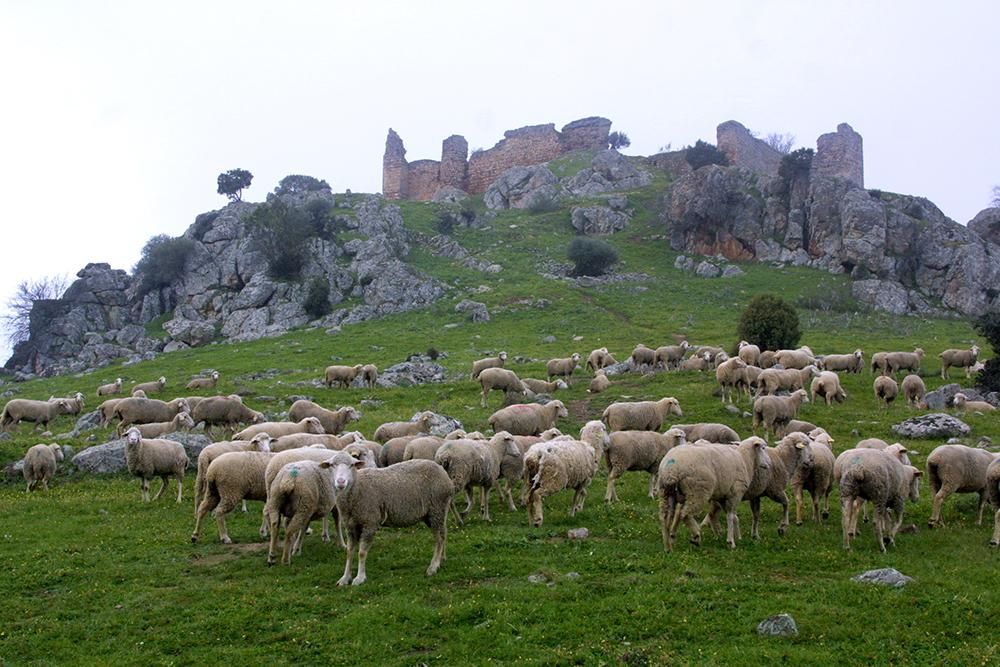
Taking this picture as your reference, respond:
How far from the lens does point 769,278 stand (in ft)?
235

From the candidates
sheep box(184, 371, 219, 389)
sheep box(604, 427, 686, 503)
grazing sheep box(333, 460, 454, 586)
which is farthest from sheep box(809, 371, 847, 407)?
sheep box(184, 371, 219, 389)

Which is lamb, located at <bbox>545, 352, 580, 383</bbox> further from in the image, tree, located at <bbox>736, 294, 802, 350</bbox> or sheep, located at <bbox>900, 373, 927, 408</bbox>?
sheep, located at <bbox>900, 373, 927, 408</bbox>

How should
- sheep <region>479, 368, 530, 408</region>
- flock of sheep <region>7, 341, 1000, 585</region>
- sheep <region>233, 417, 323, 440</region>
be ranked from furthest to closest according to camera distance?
1. sheep <region>479, 368, 530, 408</region>
2. sheep <region>233, 417, 323, 440</region>
3. flock of sheep <region>7, 341, 1000, 585</region>

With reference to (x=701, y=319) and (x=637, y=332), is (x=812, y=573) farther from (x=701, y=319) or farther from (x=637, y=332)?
(x=701, y=319)

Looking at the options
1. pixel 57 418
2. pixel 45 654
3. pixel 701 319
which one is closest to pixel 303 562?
pixel 45 654

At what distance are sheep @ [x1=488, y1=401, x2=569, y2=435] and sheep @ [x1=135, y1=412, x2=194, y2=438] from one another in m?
11.1

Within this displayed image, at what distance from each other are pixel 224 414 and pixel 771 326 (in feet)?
92.3

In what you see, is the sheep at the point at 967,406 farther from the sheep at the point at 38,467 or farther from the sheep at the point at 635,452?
the sheep at the point at 38,467

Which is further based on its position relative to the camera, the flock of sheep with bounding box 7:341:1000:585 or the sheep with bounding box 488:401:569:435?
the sheep with bounding box 488:401:569:435

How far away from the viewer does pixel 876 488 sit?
14305 millimetres

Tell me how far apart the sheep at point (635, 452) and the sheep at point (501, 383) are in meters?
13.9

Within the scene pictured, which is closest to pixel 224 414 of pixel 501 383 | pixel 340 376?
pixel 501 383

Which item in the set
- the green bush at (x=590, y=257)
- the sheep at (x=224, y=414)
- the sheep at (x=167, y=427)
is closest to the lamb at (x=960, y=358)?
the sheep at (x=224, y=414)

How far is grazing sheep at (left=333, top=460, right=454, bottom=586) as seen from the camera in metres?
13.0
